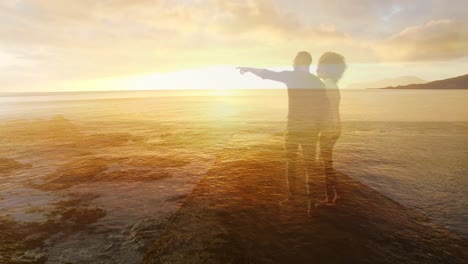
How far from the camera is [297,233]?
584 cm

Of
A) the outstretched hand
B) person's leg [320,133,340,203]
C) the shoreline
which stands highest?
the outstretched hand

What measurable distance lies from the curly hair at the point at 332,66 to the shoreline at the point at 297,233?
3.22m

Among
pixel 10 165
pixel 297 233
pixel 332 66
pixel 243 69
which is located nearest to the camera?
pixel 297 233

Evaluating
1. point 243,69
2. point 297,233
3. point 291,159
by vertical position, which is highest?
point 243,69

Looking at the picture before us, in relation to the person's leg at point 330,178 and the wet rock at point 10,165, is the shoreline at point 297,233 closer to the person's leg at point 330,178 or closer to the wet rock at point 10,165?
the person's leg at point 330,178

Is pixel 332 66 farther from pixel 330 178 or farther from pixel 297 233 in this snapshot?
pixel 330 178

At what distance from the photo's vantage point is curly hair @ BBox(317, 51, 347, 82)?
6.43m

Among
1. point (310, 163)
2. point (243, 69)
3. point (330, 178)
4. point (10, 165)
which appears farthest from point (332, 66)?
point (10, 165)

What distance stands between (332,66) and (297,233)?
3.71 m

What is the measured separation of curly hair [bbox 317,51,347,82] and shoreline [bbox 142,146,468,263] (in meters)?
3.22

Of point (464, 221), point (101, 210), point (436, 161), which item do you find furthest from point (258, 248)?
point (436, 161)

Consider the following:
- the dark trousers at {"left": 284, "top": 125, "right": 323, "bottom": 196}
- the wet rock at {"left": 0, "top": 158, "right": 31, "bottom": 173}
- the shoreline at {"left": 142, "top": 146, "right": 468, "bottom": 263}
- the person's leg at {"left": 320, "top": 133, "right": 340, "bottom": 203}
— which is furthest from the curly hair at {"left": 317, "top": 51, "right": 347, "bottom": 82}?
the wet rock at {"left": 0, "top": 158, "right": 31, "bottom": 173}

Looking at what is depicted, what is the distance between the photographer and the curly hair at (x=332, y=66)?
6.43 m

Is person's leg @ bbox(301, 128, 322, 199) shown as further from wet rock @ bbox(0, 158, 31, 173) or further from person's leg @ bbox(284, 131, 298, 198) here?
wet rock @ bbox(0, 158, 31, 173)
